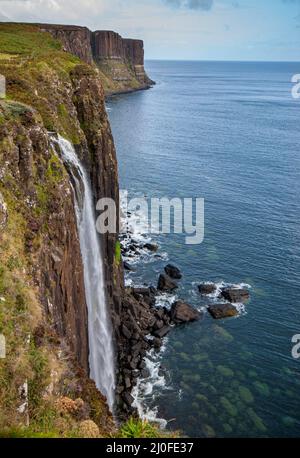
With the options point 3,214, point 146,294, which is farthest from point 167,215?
point 3,214

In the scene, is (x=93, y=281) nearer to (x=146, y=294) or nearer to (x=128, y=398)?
(x=128, y=398)

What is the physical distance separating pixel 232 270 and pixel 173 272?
8399 millimetres

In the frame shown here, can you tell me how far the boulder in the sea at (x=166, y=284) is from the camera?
196 ft

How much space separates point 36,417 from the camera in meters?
18.6

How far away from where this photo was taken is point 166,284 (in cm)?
5994

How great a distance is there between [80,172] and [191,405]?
2332cm

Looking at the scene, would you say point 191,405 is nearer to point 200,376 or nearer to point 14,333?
point 200,376

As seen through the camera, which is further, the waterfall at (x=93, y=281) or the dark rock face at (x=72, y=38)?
the dark rock face at (x=72, y=38)

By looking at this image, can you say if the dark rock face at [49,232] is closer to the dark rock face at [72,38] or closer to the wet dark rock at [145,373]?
the wet dark rock at [145,373]

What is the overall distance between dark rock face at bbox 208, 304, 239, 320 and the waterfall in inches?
617

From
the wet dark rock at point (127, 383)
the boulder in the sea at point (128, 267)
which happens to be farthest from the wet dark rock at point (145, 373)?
the boulder in the sea at point (128, 267)

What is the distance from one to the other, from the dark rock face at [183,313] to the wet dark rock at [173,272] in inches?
309

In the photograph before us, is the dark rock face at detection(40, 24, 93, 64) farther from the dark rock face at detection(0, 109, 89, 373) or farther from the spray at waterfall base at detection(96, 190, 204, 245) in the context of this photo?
the dark rock face at detection(0, 109, 89, 373)
